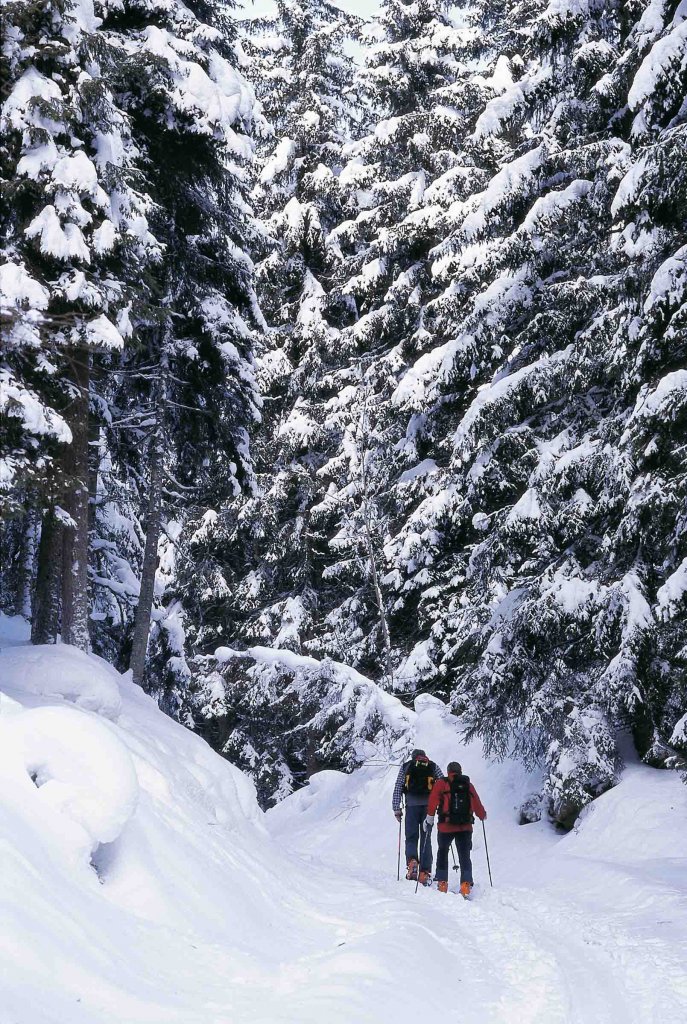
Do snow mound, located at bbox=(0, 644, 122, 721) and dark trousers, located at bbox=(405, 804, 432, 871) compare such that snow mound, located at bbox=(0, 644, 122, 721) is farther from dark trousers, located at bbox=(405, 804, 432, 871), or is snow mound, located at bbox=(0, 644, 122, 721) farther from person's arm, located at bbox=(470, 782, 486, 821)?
dark trousers, located at bbox=(405, 804, 432, 871)

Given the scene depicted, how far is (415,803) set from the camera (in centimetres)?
1372

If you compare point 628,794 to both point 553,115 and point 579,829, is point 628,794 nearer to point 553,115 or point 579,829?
point 579,829

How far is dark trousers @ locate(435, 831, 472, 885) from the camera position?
11766mm

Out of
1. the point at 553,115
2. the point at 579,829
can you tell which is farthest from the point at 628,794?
the point at 553,115

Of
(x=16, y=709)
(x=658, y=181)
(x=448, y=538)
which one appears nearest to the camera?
(x=16, y=709)

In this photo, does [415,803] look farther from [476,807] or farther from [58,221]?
[58,221]

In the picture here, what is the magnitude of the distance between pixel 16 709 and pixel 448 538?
53.1ft

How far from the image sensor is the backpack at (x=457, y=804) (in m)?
12.3

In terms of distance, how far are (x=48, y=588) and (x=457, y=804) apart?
6198 mm

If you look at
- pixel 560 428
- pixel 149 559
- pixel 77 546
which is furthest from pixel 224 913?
pixel 149 559

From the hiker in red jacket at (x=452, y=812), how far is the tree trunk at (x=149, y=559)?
632cm

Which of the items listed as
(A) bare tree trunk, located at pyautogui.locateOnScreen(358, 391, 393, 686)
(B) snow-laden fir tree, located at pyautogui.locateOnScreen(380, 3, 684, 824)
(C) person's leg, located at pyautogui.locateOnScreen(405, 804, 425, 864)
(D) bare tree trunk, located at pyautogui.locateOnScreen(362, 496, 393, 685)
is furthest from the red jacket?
(D) bare tree trunk, located at pyautogui.locateOnScreen(362, 496, 393, 685)

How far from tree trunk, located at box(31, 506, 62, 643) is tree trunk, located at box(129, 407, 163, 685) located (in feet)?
13.4

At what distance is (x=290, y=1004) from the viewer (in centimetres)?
535
